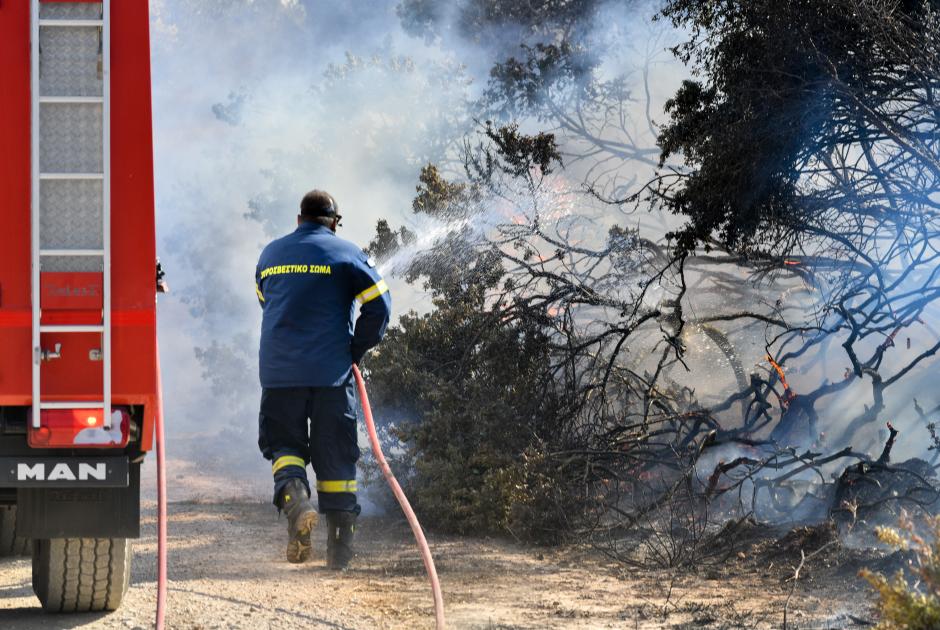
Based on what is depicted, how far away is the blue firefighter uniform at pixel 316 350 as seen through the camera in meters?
5.95

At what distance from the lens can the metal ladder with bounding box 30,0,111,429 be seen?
4.09m

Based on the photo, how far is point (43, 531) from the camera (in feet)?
14.6

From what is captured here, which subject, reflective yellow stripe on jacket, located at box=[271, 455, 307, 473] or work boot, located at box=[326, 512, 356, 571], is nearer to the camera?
reflective yellow stripe on jacket, located at box=[271, 455, 307, 473]

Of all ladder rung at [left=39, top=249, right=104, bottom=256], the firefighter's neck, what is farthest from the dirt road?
the firefighter's neck

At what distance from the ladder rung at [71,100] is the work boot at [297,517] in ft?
7.66

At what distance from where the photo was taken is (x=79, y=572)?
4.92 metres

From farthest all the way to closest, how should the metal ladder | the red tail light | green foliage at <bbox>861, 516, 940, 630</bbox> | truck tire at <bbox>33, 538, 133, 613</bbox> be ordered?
truck tire at <bbox>33, 538, 133, 613</bbox>
the red tail light
the metal ladder
green foliage at <bbox>861, 516, 940, 630</bbox>

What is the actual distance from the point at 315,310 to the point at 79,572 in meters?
1.77

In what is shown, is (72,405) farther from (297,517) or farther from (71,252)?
(297,517)

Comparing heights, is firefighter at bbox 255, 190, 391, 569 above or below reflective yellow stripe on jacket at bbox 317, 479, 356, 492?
above

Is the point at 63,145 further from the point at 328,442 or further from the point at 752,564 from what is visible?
the point at 752,564

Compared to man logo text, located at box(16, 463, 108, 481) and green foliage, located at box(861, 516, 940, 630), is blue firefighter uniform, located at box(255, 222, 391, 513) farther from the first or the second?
green foliage, located at box(861, 516, 940, 630)

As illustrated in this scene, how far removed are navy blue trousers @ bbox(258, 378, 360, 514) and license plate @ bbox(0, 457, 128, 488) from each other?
1.66 meters

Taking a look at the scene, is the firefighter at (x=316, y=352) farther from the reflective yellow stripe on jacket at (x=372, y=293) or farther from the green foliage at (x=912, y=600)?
the green foliage at (x=912, y=600)
